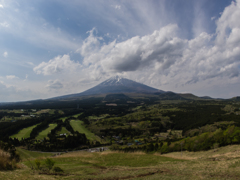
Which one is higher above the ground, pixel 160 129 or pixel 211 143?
pixel 211 143

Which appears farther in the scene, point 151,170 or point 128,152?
point 128,152

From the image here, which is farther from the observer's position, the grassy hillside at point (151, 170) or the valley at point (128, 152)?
the valley at point (128, 152)

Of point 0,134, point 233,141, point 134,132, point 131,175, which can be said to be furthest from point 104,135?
point 131,175

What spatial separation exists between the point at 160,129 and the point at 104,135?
48150mm

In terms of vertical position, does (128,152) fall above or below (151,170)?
below

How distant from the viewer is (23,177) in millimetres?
11117

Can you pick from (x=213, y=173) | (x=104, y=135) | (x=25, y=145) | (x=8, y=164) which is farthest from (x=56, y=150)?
(x=213, y=173)

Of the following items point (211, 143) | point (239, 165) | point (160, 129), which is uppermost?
point (239, 165)

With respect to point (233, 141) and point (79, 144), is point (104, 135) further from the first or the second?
point (233, 141)

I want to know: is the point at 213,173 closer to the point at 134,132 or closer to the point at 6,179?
the point at 6,179

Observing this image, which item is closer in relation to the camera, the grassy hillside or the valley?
the grassy hillside

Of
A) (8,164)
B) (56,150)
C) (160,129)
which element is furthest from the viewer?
(160,129)

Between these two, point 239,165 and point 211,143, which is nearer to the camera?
point 239,165

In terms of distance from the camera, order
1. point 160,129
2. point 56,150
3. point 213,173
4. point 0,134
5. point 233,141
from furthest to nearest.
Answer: point 160,129 → point 0,134 → point 56,150 → point 233,141 → point 213,173
